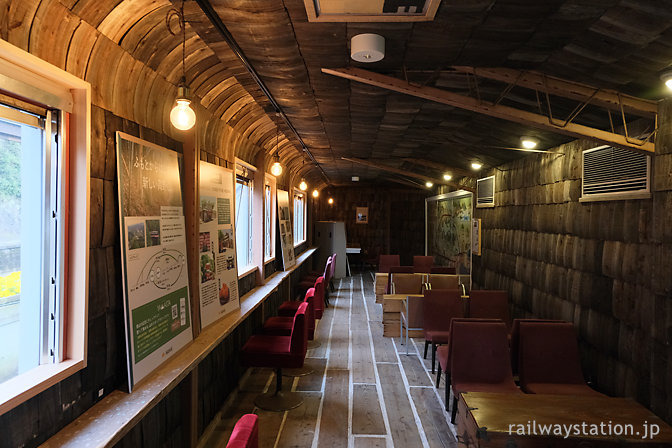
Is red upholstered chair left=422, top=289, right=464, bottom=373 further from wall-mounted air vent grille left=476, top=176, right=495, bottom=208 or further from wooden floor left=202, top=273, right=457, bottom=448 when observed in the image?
wall-mounted air vent grille left=476, top=176, right=495, bottom=208

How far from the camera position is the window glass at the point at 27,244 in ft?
6.61

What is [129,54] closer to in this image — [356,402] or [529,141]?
[356,402]

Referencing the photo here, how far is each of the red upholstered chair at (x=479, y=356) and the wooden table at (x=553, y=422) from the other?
31.0 inches

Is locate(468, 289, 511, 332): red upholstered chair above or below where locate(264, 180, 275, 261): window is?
below

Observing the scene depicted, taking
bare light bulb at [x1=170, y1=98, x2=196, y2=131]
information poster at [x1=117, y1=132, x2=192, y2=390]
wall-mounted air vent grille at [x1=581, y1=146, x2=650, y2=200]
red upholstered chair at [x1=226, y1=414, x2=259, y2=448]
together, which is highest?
bare light bulb at [x1=170, y1=98, x2=196, y2=131]

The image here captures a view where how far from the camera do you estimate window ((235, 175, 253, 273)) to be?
20.9ft

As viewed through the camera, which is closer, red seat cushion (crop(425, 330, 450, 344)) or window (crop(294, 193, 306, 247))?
red seat cushion (crop(425, 330, 450, 344))

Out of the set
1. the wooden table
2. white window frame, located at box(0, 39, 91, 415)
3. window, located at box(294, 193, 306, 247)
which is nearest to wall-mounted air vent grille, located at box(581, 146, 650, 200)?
the wooden table

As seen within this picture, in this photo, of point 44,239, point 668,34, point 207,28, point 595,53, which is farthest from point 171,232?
point 668,34

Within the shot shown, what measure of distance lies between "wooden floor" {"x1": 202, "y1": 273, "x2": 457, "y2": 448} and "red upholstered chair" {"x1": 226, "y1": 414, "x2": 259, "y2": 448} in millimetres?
2449

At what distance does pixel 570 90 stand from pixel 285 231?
6.08 m

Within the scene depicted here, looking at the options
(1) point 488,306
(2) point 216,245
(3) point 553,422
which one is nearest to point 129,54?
(2) point 216,245

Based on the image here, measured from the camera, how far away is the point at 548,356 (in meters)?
4.04

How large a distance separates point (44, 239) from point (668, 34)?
3.70m
